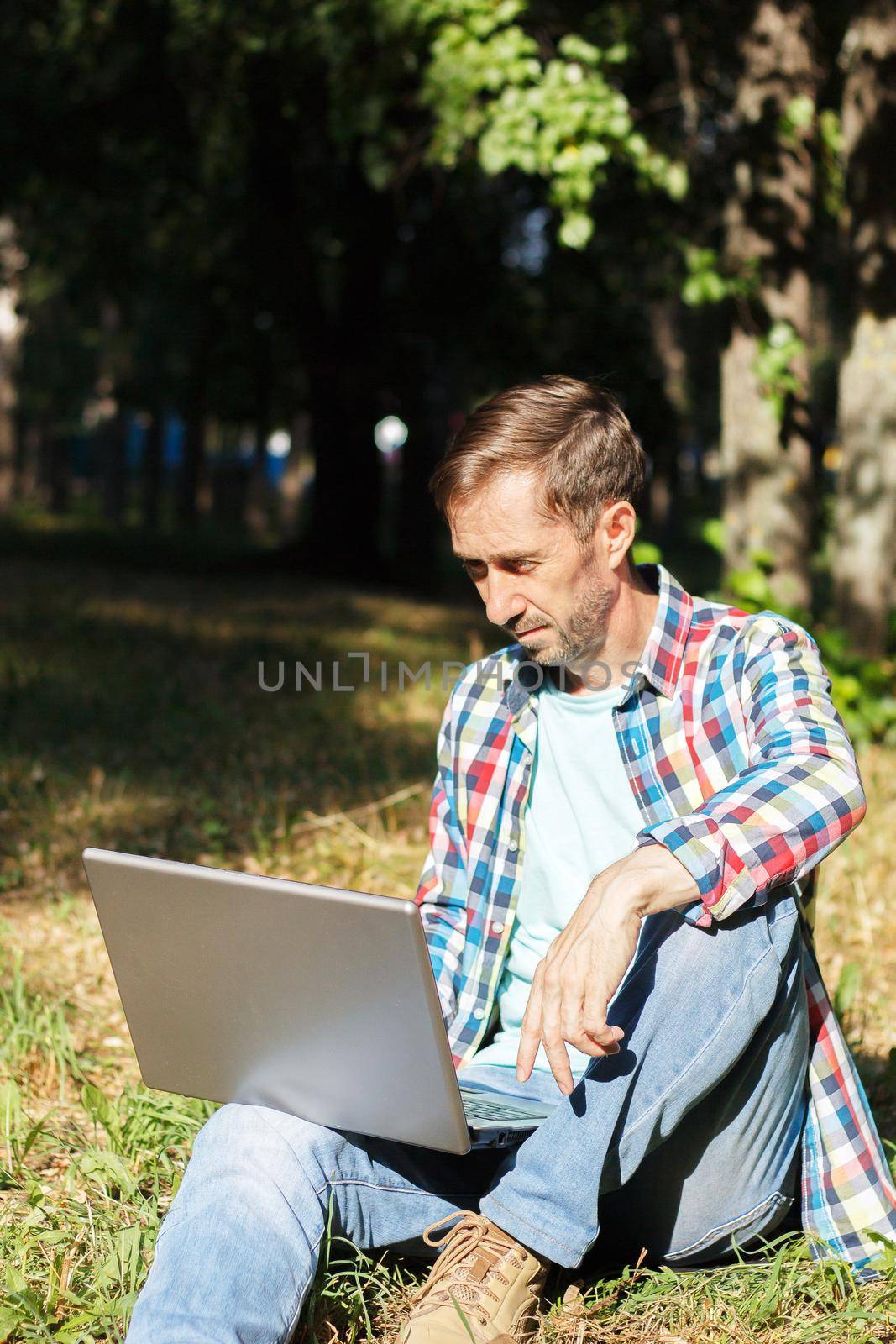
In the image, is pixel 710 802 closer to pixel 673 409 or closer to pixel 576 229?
pixel 576 229

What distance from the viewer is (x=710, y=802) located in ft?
6.90

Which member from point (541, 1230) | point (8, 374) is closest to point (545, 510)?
point (541, 1230)

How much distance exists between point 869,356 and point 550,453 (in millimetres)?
4390

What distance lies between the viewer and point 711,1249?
7.75 feet

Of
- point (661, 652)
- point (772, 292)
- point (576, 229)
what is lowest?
point (661, 652)

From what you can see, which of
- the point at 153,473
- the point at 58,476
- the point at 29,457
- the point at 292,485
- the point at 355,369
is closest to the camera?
the point at 355,369

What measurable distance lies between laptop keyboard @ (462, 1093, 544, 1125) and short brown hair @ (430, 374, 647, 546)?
3.15 ft

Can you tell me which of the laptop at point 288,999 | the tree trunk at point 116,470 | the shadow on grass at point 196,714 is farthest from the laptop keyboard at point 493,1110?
the tree trunk at point 116,470

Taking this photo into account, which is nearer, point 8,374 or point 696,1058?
point 696,1058

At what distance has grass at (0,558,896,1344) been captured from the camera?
2.32 meters

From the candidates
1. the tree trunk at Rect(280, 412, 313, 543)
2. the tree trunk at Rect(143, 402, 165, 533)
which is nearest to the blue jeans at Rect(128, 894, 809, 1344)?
the tree trunk at Rect(143, 402, 165, 533)

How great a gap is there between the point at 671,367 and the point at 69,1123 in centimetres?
2003

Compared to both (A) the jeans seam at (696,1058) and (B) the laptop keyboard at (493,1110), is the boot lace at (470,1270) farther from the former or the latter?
(A) the jeans seam at (696,1058)

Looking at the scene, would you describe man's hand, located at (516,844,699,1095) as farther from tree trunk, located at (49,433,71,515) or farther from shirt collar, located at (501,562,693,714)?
tree trunk, located at (49,433,71,515)
